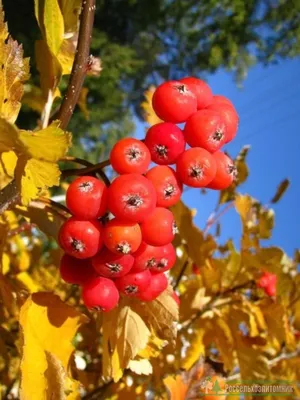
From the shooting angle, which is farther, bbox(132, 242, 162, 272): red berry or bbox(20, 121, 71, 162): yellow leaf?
bbox(132, 242, 162, 272): red berry

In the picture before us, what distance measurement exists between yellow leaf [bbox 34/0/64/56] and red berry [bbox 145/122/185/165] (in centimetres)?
16

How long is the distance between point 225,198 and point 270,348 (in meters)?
0.41

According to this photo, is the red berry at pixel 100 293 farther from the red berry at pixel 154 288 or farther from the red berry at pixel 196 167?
the red berry at pixel 196 167

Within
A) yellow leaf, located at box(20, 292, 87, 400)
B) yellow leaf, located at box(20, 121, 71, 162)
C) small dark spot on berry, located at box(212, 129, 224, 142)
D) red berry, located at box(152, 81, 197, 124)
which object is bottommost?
yellow leaf, located at box(20, 292, 87, 400)

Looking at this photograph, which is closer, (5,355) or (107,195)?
(107,195)

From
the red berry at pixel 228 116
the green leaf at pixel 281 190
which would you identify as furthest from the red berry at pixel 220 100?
the green leaf at pixel 281 190

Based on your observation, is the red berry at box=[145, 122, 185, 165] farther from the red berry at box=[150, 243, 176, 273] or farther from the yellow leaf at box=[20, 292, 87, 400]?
the yellow leaf at box=[20, 292, 87, 400]

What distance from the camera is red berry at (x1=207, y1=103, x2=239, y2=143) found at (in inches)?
24.3

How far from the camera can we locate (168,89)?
577mm

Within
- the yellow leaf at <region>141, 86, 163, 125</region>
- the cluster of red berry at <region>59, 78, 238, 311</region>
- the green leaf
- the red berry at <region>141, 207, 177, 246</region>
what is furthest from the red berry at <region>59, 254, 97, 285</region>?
the green leaf

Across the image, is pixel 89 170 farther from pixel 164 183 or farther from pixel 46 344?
pixel 46 344

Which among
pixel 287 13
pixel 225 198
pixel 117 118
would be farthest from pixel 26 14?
pixel 225 198

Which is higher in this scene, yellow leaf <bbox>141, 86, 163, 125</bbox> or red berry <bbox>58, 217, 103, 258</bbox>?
yellow leaf <bbox>141, 86, 163, 125</bbox>

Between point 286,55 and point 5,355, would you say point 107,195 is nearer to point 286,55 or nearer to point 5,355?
point 5,355
